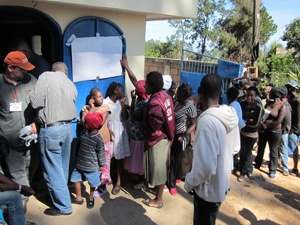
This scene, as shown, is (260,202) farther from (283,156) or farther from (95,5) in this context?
(95,5)

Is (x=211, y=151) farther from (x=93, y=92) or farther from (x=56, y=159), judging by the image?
(x=93, y=92)

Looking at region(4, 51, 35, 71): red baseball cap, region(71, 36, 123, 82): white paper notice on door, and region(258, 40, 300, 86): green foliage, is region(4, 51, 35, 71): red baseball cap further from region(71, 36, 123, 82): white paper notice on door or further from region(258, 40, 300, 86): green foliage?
region(258, 40, 300, 86): green foliage

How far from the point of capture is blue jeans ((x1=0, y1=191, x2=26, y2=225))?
2661 mm

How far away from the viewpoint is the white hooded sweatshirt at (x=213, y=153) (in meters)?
2.19

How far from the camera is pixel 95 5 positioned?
12.5 feet

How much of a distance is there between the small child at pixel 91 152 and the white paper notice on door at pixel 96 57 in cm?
86

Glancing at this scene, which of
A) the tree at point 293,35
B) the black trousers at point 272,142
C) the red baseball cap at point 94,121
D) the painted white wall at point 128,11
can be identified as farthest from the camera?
the tree at point 293,35

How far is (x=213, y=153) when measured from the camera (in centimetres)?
219

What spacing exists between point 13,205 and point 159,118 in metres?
1.79

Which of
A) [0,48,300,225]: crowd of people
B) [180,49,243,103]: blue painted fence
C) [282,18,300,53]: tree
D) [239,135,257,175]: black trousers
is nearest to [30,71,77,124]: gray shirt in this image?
[0,48,300,225]: crowd of people

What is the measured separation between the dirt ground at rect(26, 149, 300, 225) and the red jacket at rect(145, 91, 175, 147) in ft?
3.04

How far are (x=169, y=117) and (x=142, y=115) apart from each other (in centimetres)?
45

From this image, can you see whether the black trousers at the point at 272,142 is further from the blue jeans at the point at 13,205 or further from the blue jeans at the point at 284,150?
the blue jeans at the point at 13,205

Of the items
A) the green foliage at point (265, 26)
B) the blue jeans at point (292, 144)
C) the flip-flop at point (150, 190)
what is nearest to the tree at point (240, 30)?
the green foliage at point (265, 26)
